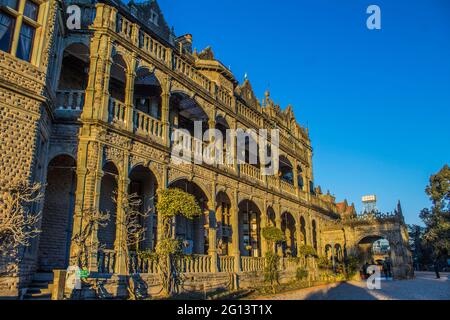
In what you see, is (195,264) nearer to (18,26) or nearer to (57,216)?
(57,216)

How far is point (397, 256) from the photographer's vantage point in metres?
32.1

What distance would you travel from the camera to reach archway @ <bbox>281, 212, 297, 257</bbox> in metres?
28.4

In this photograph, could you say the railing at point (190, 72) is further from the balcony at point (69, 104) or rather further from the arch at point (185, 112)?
the balcony at point (69, 104)

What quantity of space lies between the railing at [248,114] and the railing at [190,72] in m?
3.34

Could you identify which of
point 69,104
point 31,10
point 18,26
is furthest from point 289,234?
point 18,26

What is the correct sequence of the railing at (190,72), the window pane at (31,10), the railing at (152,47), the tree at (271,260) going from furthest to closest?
the tree at (271,260) < the railing at (190,72) < the railing at (152,47) < the window pane at (31,10)

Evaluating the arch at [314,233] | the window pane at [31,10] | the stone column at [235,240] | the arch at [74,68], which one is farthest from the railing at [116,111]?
the arch at [314,233]

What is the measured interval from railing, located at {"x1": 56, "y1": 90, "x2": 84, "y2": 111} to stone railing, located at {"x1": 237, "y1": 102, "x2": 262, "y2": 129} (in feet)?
35.2

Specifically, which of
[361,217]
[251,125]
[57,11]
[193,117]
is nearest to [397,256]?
[361,217]

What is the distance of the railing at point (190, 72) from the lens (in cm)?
1785

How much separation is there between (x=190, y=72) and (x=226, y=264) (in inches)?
365

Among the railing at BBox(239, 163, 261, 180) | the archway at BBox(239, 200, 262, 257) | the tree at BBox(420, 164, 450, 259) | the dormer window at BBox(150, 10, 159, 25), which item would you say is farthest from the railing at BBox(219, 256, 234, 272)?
the tree at BBox(420, 164, 450, 259)

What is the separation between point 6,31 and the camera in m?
10.5
